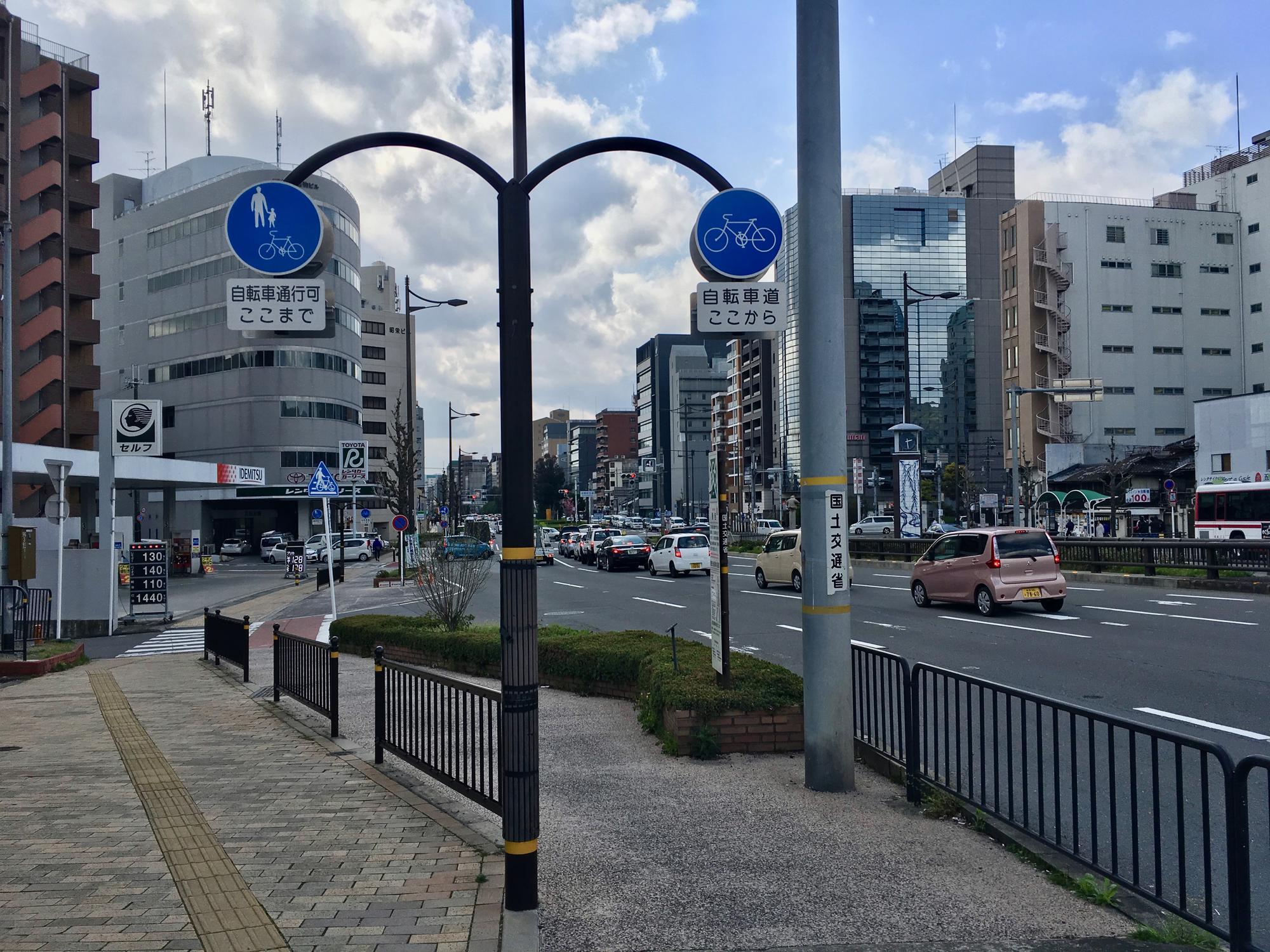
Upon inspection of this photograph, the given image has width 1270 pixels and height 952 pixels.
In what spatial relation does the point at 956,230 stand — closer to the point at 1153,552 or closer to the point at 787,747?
the point at 1153,552

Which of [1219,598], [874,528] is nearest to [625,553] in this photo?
[874,528]

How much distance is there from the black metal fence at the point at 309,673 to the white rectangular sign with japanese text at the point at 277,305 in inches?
166

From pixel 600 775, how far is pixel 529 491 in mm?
3574

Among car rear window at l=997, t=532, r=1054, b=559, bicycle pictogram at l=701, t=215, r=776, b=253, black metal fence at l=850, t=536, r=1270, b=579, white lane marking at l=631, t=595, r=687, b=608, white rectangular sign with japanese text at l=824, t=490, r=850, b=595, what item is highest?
bicycle pictogram at l=701, t=215, r=776, b=253

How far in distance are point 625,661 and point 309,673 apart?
3.48m

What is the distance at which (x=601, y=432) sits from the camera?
644 ft

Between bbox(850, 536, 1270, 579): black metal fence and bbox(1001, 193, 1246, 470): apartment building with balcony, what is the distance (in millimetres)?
47362

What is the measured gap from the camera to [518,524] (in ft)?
16.2

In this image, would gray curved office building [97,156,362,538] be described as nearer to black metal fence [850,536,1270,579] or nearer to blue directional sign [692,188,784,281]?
black metal fence [850,536,1270,579]

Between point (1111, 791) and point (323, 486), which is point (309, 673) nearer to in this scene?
point (1111, 791)

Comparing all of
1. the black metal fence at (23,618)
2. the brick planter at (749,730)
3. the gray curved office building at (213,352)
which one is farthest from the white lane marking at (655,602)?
the gray curved office building at (213,352)

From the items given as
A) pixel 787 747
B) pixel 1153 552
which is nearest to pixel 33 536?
pixel 787 747

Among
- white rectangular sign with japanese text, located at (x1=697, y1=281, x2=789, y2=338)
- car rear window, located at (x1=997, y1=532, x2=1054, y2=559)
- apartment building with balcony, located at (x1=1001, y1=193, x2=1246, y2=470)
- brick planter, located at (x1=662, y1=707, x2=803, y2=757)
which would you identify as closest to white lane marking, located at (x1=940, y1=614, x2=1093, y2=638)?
car rear window, located at (x1=997, y1=532, x2=1054, y2=559)

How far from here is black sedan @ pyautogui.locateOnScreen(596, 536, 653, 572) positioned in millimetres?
41531
